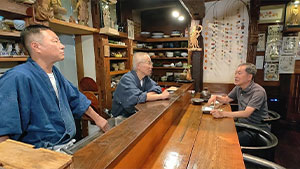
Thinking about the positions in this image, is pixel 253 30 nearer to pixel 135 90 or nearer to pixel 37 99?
pixel 135 90

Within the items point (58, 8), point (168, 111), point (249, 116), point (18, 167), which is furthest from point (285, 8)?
point (18, 167)

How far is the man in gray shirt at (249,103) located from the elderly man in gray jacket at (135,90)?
2.68 feet

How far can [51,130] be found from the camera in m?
1.20

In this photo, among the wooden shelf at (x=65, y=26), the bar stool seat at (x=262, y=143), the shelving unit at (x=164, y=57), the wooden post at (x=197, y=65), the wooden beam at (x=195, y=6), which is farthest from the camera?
the shelving unit at (x=164, y=57)

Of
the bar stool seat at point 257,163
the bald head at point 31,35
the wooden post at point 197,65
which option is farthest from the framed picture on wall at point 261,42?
the bald head at point 31,35

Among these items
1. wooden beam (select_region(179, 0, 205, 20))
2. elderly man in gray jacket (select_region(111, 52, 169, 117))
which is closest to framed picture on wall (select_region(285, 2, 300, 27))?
wooden beam (select_region(179, 0, 205, 20))

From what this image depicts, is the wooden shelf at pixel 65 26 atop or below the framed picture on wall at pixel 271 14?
below

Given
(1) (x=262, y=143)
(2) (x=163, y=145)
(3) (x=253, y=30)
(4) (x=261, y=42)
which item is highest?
(3) (x=253, y=30)

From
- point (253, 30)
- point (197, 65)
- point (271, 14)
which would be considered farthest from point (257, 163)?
point (271, 14)

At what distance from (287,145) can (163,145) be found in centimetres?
284

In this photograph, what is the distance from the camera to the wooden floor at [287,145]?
2.42 m

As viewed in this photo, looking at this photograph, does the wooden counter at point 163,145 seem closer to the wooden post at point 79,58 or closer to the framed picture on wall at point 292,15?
the wooden post at point 79,58

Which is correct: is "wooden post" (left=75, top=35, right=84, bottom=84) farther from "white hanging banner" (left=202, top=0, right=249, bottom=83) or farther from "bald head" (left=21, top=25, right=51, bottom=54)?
"white hanging banner" (left=202, top=0, right=249, bottom=83)

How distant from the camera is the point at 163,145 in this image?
1.35m
